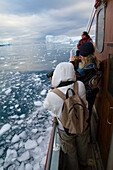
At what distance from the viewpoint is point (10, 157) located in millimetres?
3252

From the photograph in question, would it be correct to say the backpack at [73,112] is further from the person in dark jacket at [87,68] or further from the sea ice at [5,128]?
the sea ice at [5,128]

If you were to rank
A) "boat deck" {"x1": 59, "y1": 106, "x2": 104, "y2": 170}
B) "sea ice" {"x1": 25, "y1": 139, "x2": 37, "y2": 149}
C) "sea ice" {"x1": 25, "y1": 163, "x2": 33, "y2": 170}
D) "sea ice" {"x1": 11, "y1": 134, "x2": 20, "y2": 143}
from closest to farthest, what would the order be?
"boat deck" {"x1": 59, "y1": 106, "x2": 104, "y2": 170}, "sea ice" {"x1": 25, "y1": 163, "x2": 33, "y2": 170}, "sea ice" {"x1": 25, "y1": 139, "x2": 37, "y2": 149}, "sea ice" {"x1": 11, "y1": 134, "x2": 20, "y2": 143}

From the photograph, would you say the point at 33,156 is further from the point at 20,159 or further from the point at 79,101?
the point at 79,101

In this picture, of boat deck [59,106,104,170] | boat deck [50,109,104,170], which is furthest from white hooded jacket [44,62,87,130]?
boat deck [59,106,104,170]

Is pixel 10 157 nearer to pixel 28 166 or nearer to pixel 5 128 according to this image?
pixel 28 166

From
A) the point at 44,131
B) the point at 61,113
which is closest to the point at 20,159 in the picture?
the point at 44,131

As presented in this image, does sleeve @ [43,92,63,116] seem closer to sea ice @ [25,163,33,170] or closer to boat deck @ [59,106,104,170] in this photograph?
boat deck @ [59,106,104,170]

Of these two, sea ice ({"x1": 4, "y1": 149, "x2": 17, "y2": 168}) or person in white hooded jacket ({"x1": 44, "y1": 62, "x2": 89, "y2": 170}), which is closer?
person in white hooded jacket ({"x1": 44, "y1": 62, "x2": 89, "y2": 170})

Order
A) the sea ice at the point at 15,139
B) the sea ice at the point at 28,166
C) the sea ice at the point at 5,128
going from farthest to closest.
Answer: the sea ice at the point at 5,128 → the sea ice at the point at 15,139 → the sea ice at the point at 28,166

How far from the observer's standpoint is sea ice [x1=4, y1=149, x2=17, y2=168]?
3081mm

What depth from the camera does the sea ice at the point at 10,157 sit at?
121 inches

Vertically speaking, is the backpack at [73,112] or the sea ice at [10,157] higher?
the backpack at [73,112]

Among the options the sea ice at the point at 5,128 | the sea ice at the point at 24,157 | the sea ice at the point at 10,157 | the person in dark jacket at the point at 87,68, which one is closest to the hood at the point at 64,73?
the person in dark jacket at the point at 87,68

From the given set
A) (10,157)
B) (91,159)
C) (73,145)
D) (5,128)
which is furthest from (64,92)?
(5,128)
